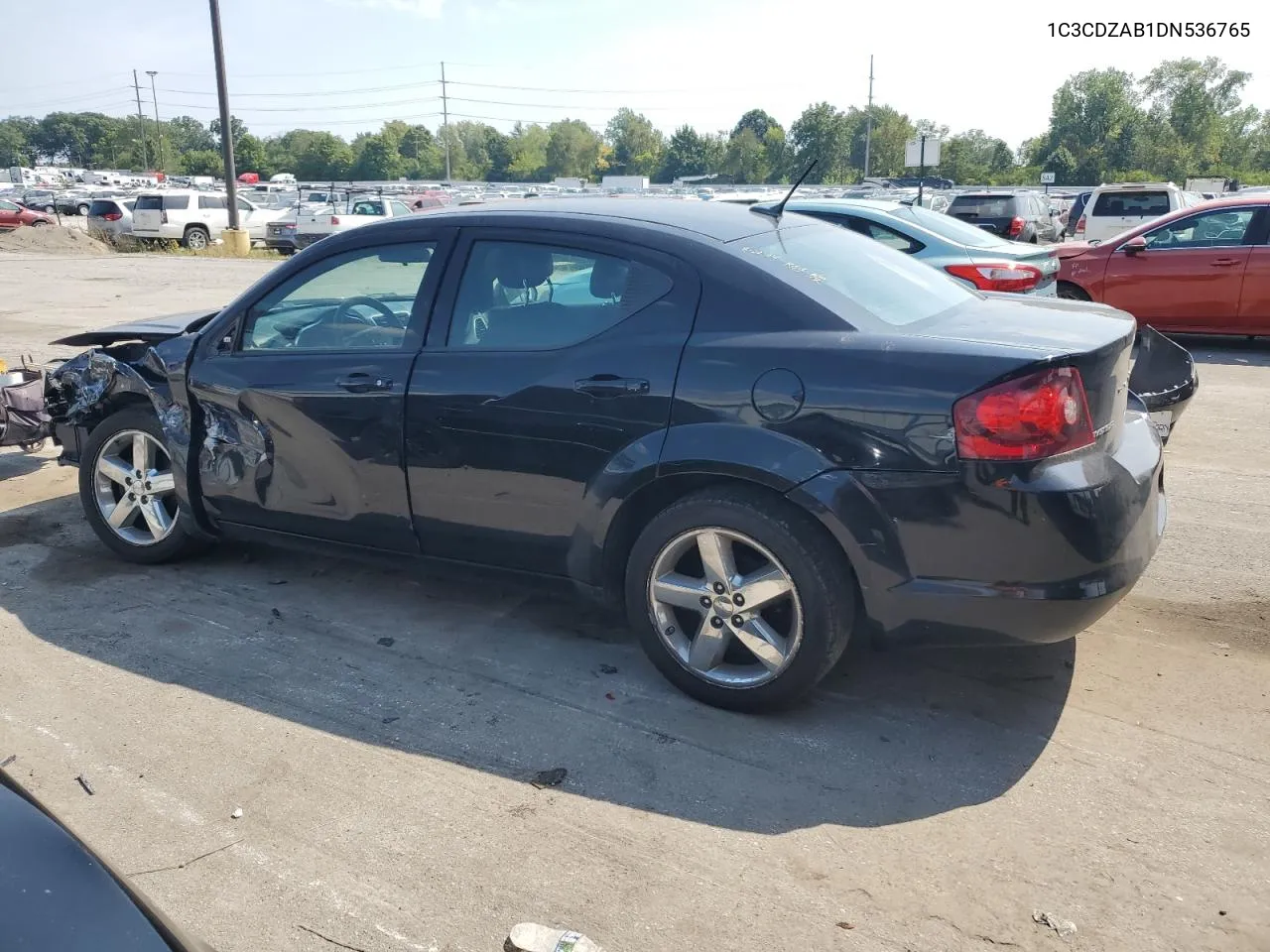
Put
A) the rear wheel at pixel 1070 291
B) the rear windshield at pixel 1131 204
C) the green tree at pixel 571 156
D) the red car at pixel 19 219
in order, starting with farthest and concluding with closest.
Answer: the green tree at pixel 571 156 → the red car at pixel 19 219 → the rear windshield at pixel 1131 204 → the rear wheel at pixel 1070 291

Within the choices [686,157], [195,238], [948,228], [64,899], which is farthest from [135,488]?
[686,157]

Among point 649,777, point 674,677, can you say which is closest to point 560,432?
point 674,677

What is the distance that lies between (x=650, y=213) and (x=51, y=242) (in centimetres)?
3225

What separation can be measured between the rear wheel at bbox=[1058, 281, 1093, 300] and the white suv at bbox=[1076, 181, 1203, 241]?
949cm

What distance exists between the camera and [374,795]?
10.8 feet

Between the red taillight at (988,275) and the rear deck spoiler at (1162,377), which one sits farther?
the red taillight at (988,275)

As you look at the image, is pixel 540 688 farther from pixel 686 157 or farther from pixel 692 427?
pixel 686 157

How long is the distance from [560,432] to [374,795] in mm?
1353

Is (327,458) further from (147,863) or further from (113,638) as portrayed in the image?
(147,863)

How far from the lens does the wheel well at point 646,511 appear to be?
11.6 ft

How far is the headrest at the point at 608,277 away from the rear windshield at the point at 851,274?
0.42 meters

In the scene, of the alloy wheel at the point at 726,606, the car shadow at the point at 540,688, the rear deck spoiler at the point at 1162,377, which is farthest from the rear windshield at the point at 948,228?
the alloy wheel at the point at 726,606

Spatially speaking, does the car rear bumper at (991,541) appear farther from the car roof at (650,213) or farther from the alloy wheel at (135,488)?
the alloy wheel at (135,488)

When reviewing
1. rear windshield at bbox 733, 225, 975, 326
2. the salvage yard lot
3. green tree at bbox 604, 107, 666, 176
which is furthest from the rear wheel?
green tree at bbox 604, 107, 666, 176
